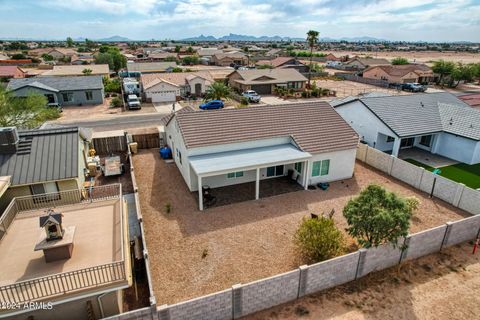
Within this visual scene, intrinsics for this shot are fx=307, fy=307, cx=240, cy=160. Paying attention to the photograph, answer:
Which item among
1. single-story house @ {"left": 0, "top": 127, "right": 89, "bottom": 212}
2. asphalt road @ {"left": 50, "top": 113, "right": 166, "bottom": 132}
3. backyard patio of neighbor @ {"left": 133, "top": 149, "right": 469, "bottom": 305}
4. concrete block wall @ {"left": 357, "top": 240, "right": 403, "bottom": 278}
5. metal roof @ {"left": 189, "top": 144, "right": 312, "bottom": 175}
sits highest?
single-story house @ {"left": 0, "top": 127, "right": 89, "bottom": 212}

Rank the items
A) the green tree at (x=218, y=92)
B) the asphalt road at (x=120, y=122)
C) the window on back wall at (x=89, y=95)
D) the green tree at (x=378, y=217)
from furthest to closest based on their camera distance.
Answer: the green tree at (x=218, y=92)
the window on back wall at (x=89, y=95)
the asphalt road at (x=120, y=122)
the green tree at (x=378, y=217)

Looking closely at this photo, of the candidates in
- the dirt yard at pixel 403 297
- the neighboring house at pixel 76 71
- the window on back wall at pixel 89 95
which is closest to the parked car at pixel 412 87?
the dirt yard at pixel 403 297

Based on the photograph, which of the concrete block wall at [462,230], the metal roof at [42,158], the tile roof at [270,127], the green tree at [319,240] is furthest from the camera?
the tile roof at [270,127]

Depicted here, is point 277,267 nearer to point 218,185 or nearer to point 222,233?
point 222,233

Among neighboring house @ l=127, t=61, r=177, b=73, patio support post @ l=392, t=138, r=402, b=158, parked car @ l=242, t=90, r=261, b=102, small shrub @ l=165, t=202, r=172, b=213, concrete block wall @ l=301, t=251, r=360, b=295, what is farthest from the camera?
neighboring house @ l=127, t=61, r=177, b=73

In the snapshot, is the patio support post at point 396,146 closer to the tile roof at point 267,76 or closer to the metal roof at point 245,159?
the metal roof at point 245,159

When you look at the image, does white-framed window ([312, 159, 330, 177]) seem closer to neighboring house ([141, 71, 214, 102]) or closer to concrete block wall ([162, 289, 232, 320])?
concrete block wall ([162, 289, 232, 320])

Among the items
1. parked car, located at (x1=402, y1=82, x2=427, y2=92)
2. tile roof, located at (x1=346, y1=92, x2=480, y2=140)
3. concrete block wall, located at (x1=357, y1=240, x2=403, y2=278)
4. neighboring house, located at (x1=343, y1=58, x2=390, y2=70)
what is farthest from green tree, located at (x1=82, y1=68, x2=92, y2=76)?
neighboring house, located at (x1=343, y1=58, x2=390, y2=70)
